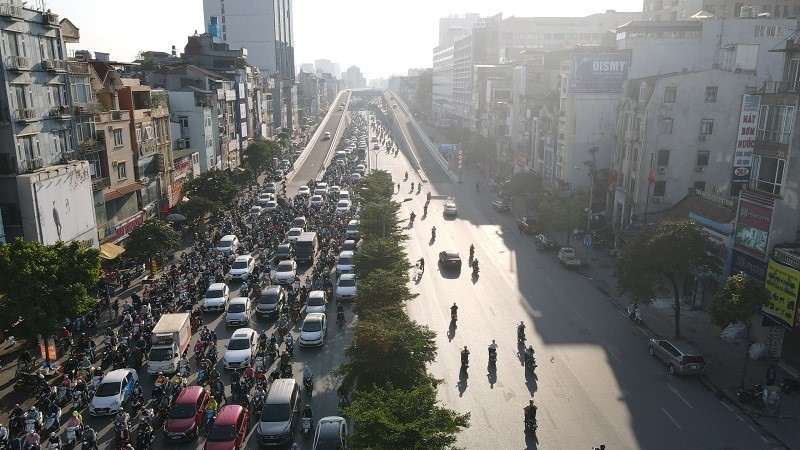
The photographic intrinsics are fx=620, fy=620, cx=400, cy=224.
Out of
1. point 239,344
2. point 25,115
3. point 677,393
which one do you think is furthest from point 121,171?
point 677,393

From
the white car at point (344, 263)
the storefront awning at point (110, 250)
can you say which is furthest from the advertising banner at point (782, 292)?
the storefront awning at point (110, 250)

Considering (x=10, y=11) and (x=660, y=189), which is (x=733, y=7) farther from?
(x=10, y=11)

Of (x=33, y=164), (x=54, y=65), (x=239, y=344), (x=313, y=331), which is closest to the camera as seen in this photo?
(x=239, y=344)

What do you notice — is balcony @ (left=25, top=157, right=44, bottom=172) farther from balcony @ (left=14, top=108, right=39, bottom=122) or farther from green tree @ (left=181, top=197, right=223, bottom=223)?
green tree @ (left=181, top=197, right=223, bottom=223)

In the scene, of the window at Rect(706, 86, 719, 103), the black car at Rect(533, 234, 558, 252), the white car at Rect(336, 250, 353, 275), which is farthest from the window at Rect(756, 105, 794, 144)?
the white car at Rect(336, 250, 353, 275)

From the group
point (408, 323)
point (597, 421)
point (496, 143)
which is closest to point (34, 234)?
point (408, 323)

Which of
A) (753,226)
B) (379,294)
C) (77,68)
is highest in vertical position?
(77,68)

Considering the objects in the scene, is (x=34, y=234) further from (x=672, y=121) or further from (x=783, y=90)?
(x=672, y=121)
